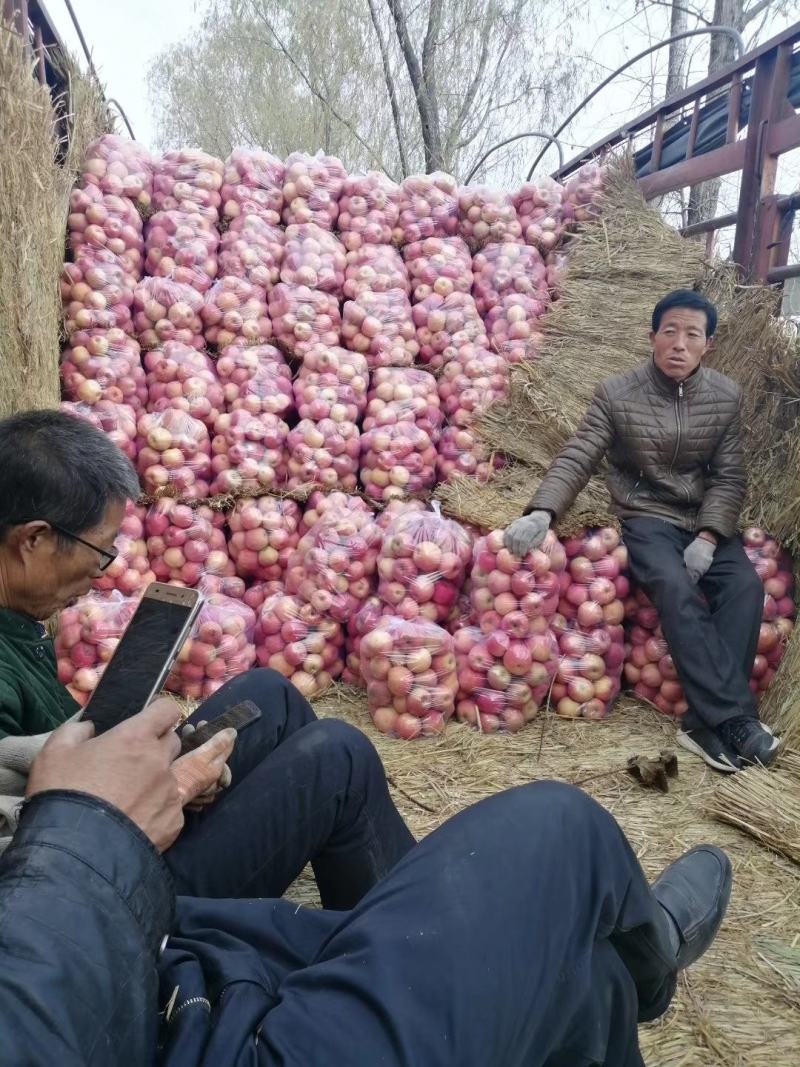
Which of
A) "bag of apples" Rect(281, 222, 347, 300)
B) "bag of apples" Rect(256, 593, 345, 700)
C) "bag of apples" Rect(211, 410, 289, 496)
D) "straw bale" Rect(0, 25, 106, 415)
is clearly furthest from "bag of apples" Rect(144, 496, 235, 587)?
"bag of apples" Rect(281, 222, 347, 300)

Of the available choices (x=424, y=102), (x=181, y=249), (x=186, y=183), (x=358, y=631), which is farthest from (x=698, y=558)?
(x=424, y=102)

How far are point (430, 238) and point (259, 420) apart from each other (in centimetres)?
135

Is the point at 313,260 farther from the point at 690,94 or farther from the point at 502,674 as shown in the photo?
the point at 690,94

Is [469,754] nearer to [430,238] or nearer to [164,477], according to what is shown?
[164,477]

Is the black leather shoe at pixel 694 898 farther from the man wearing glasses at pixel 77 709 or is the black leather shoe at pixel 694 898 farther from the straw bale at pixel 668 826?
the man wearing glasses at pixel 77 709

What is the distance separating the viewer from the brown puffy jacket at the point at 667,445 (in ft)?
→ 9.73

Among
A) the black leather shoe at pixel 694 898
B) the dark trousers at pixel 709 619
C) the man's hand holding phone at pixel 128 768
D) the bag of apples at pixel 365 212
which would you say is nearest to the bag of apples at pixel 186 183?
the bag of apples at pixel 365 212

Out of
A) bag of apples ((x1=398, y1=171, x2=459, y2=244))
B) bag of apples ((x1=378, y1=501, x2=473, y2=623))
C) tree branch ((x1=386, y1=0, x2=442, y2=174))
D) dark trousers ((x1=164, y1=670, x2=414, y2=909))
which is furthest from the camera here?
tree branch ((x1=386, y1=0, x2=442, y2=174))

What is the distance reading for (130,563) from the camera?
10.1 ft

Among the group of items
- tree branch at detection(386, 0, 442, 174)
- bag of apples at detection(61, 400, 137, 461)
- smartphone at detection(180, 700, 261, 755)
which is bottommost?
smartphone at detection(180, 700, 261, 755)

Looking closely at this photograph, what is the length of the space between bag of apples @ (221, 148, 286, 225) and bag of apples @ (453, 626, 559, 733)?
2.27 m

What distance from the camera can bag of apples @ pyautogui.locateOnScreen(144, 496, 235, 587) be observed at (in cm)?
315

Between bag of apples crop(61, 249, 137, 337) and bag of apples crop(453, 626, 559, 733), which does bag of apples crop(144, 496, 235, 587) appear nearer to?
bag of apples crop(61, 249, 137, 337)

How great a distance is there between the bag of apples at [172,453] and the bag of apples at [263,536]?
22 cm
